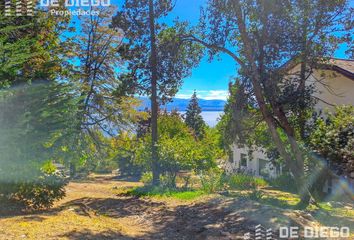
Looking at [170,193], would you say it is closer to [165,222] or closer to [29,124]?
[165,222]

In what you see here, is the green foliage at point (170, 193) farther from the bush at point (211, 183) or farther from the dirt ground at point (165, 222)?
the dirt ground at point (165, 222)

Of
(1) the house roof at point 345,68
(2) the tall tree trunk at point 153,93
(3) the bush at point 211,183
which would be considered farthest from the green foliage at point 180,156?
(1) the house roof at point 345,68

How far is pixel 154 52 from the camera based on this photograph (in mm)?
13344

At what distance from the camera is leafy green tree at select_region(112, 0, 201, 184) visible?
11500mm

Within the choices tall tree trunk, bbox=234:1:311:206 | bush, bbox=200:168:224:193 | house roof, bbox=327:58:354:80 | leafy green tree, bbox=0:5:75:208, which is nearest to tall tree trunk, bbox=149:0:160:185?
bush, bbox=200:168:224:193

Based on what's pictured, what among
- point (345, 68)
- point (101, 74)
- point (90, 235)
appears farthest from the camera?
point (101, 74)

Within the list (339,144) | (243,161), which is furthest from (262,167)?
(339,144)

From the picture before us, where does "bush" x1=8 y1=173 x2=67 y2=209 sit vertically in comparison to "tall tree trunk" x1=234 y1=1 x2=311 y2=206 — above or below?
below

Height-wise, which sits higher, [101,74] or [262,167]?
[101,74]

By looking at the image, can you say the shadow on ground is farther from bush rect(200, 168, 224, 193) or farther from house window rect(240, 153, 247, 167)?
house window rect(240, 153, 247, 167)

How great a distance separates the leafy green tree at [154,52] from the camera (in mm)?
11500

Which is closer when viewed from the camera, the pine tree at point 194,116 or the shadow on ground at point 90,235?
the shadow on ground at point 90,235

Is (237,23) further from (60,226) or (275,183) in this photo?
(275,183)

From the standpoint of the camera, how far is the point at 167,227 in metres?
8.16
